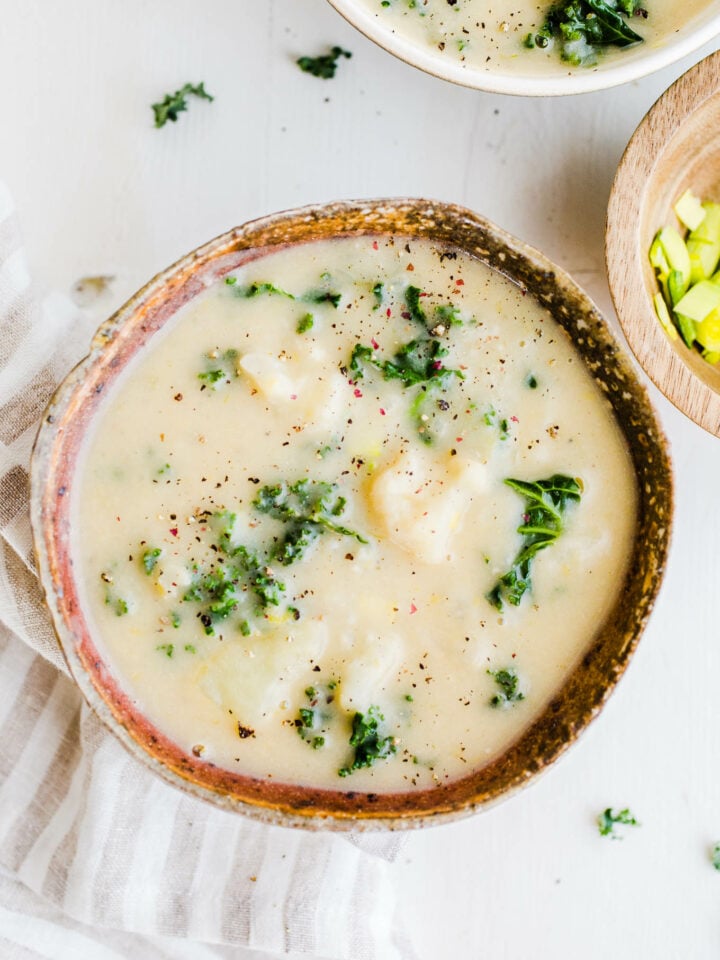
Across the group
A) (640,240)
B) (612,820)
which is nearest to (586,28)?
(640,240)

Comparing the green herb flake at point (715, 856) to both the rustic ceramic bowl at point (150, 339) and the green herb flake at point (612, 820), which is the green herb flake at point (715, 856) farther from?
the rustic ceramic bowl at point (150, 339)

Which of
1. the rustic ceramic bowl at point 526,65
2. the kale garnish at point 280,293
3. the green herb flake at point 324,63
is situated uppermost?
the rustic ceramic bowl at point 526,65

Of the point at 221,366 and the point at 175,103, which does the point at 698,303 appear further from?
the point at 175,103

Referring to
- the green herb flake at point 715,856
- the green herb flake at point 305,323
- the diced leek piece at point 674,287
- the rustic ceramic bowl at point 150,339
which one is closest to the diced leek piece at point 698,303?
the diced leek piece at point 674,287

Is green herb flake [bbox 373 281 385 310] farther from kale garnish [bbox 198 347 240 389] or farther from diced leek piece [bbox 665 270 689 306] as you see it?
diced leek piece [bbox 665 270 689 306]

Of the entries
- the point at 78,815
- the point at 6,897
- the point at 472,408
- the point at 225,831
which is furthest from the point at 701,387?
the point at 6,897

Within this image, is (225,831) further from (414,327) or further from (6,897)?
(414,327)
